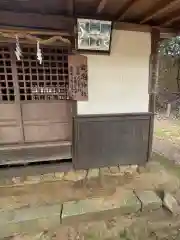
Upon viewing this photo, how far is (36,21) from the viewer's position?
12.8 ft

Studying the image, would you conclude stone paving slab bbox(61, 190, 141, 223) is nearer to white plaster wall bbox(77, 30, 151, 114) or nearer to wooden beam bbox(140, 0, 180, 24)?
white plaster wall bbox(77, 30, 151, 114)

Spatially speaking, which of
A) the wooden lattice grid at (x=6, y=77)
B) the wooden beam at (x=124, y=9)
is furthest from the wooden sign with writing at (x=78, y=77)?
the wooden lattice grid at (x=6, y=77)

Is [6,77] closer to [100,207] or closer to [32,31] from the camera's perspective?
[32,31]

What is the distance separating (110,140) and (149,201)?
5.38 feet

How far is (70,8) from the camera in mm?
3658

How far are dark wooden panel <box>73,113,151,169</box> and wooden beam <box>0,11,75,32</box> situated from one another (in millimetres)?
1939

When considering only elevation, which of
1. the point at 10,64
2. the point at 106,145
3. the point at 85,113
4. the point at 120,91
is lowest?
the point at 106,145

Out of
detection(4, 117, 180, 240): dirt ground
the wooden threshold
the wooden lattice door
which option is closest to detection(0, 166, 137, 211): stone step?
detection(4, 117, 180, 240): dirt ground

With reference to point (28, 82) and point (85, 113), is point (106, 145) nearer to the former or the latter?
point (85, 113)

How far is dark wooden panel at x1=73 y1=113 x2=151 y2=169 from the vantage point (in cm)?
465

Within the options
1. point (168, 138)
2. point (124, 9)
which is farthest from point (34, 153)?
point (168, 138)

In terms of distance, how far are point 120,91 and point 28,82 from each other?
208cm

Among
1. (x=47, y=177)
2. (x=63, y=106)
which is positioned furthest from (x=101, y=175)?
(x=63, y=106)

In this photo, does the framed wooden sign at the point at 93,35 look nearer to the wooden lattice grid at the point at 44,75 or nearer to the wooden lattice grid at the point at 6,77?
the wooden lattice grid at the point at 44,75
